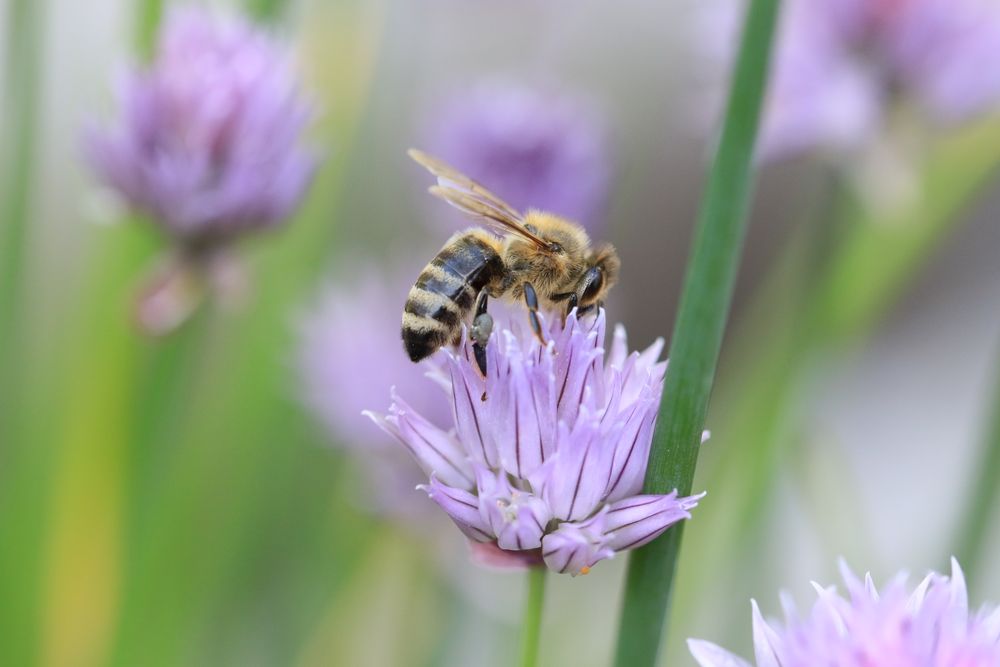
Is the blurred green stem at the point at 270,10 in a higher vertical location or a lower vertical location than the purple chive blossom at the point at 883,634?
higher

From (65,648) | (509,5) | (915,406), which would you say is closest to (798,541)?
(915,406)

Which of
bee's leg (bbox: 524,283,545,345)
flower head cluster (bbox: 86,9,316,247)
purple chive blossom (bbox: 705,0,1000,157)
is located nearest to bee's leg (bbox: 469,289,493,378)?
bee's leg (bbox: 524,283,545,345)

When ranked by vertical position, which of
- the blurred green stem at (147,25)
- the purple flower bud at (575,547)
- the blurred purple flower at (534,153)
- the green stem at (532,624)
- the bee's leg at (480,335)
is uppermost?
the blurred purple flower at (534,153)

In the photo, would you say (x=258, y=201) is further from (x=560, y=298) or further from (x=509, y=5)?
(x=509, y=5)

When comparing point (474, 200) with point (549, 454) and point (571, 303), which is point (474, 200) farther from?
point (549, 454)

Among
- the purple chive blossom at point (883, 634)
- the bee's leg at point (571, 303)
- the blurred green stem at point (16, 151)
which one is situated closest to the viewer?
the purple chive blossom at point (883, 634)

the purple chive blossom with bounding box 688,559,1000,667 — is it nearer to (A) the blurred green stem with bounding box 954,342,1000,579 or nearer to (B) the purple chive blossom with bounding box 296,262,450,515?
(A) the blurred green stem with bounding box 954,342,1000,579

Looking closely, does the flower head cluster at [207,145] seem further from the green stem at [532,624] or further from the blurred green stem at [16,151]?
the green stem at [532,624]

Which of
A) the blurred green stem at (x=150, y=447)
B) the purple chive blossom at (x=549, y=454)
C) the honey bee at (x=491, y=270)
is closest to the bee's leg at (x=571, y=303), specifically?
the honey bee at (x=491, y=270)
